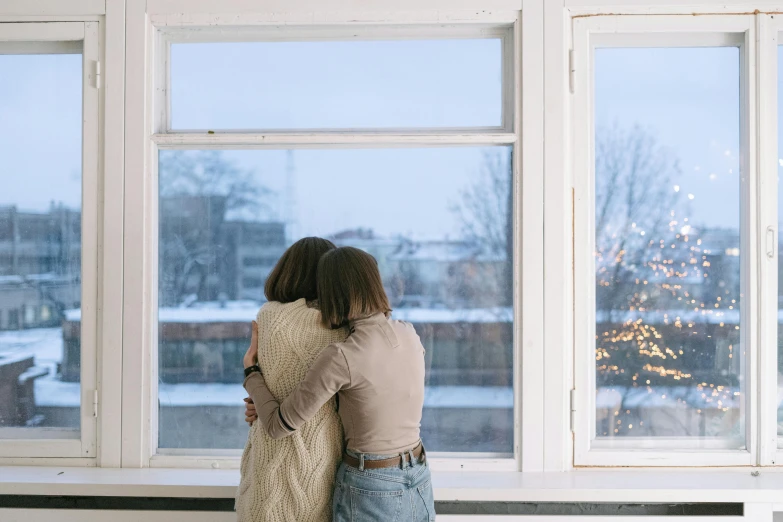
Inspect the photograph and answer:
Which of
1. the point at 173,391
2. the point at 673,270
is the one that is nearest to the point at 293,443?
the point at 173,391

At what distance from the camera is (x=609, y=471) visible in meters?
2.35

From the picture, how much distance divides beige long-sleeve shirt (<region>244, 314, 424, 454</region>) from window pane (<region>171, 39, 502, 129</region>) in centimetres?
102

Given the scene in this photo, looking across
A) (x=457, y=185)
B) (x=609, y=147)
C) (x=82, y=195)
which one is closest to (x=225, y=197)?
(x=82, y=195)

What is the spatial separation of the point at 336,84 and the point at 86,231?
1.08 metres

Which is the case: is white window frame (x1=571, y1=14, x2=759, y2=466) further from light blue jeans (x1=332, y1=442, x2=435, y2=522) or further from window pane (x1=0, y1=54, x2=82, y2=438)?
window pane (x1=0, y1=54, x2=82, y2=438)

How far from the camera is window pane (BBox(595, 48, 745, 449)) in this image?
240 centimetres

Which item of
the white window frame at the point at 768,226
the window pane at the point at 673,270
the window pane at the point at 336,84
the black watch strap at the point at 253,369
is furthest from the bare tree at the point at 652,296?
the black watch strap at the point at 253,369

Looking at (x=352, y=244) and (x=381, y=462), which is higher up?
(x=352, y=244)

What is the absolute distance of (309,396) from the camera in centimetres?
163

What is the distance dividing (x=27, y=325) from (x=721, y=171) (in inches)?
106

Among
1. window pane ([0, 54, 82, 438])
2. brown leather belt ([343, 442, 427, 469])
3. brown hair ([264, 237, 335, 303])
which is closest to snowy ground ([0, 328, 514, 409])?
window pane ([0, 54, 82, 438])

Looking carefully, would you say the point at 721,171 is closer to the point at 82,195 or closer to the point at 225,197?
the point at 225,197

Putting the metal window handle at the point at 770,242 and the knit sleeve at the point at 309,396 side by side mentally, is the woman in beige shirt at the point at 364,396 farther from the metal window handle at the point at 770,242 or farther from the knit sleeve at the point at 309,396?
the metal window handle at the point at 770,242

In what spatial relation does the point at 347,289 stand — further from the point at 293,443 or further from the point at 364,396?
the point at 293,443
